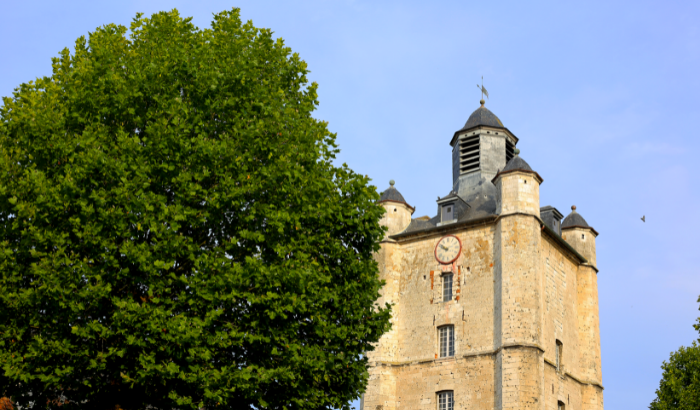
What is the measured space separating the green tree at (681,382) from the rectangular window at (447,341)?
10.1 m

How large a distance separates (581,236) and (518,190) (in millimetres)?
6718

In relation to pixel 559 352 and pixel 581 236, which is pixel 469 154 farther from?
pixel 559 352

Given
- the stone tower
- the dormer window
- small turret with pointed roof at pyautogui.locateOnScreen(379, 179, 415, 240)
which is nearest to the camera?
the stone tower

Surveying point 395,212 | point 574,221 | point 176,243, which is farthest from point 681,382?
point 176,243

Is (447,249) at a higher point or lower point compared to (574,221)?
lower

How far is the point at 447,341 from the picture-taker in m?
34.0

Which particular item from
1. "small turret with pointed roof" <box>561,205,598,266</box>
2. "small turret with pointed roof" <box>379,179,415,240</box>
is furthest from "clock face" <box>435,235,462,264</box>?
"small turret with pointed roof" <box>561,205,598,266</box>

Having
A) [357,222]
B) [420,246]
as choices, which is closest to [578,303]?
[420,246]

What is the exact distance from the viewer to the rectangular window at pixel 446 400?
3278cm

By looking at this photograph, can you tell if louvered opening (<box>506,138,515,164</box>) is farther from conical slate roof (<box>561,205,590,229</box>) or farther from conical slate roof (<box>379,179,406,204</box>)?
conical slate roof (<box>379,179,406,204</box>)

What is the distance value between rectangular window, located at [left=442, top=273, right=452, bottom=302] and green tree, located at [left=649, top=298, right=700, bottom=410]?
1080 cm

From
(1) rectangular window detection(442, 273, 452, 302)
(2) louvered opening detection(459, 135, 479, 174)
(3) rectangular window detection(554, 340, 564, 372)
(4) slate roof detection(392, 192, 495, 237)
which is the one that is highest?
(2) louvered opening detection(459, 135, 479, 174)

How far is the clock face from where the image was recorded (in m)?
35.2

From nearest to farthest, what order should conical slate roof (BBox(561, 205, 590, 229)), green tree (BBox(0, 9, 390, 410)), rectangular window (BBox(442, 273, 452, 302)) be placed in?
green tree (BBox(0, 9, 390, 410))
rectangular window (BBox(442, 273, 452, 302))
conical slate roof (BBox(561, 205, 590, 229))
